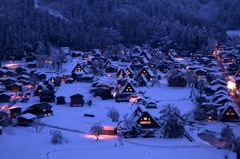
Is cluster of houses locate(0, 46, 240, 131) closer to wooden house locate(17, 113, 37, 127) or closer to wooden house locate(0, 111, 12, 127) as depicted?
wooden house locate(17, 113, 37, 127)

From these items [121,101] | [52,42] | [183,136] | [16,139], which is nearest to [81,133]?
[16,139]

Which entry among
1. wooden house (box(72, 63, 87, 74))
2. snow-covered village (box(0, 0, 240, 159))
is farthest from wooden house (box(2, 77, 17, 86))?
wooden house (box(72, 63, 87, 74))

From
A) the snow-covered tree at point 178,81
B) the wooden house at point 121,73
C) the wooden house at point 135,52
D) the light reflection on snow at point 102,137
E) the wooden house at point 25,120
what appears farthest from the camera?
the wooden house at point 135,52

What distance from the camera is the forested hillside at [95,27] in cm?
5934

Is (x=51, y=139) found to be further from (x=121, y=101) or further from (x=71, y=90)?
(x=71, y=90)

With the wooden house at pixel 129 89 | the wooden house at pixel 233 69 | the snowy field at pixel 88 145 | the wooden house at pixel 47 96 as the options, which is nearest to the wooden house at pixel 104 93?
the wooden house at pixel 129 89

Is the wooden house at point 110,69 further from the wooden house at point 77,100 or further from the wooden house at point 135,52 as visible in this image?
the wooden house at point 77,100

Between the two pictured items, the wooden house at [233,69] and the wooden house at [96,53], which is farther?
the wooden house at [96,53]

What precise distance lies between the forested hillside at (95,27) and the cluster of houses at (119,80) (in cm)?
396

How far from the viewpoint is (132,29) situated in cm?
7500

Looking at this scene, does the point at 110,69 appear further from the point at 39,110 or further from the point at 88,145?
the point at 88,145

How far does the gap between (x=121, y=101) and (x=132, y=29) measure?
43349 mm

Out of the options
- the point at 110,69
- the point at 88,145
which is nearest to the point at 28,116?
the point at 88,145

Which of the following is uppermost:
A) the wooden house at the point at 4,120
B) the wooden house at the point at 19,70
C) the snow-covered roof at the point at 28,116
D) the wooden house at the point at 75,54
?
the wooden house at the point at 75,54
